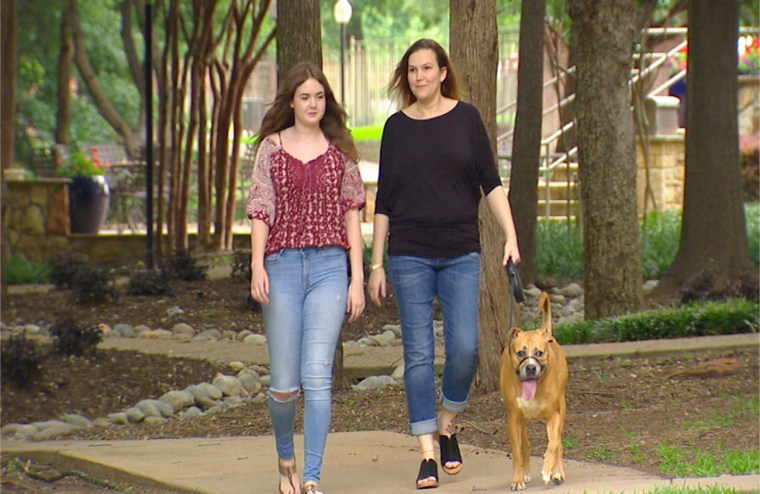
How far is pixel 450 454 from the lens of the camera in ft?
19.2

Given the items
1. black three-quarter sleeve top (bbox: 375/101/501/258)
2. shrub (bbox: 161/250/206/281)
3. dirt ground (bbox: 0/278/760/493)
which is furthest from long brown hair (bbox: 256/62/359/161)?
shrub (bbox: 161/250/206/281)

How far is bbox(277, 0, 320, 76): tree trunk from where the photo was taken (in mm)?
7887

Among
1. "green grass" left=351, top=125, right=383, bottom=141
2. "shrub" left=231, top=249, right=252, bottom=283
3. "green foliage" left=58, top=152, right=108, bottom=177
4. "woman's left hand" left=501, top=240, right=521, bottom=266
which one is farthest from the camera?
"green grass" left=351, top=125, right=383, bottom=141

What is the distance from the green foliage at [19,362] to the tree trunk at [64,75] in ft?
56.5

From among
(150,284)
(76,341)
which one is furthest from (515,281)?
(150,284)

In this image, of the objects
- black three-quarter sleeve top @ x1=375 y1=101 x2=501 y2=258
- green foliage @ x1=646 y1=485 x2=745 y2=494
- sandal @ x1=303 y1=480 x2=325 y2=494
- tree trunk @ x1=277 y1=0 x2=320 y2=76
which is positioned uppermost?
tree trunk @ x1=277 y1=0 x2=320 y2=76

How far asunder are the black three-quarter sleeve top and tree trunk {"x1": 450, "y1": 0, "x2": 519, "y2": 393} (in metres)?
1.65

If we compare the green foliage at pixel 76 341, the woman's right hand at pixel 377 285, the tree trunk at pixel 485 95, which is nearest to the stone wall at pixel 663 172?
the green foliage at pixel 76 341

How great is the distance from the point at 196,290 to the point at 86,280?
1.17 metres

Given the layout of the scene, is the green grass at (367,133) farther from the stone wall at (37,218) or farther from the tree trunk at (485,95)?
the tree trunk at (485,95)

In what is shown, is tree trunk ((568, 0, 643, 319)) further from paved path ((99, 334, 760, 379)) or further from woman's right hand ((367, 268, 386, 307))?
woman's right hand ((367, 268, 386, 307))

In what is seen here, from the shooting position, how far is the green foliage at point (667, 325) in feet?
32.1

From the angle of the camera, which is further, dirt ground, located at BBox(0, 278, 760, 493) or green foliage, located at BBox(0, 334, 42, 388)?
green foliage, located at BBox(0, 334, 42, 388)

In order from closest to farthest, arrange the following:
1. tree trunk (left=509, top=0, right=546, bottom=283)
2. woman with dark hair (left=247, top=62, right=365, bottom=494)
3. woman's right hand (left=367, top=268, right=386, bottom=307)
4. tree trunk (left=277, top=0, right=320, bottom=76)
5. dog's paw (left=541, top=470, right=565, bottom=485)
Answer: dog's paw (left=541, top=470, right=565, bottom=485), woman with dark hair (left=247, top=62, right=365, bottom=494), woman's right hand (left=367, top=268, right=386, bottom=307), tree trunk (left=277, top=0, right=320, bottom=76), tree trunk (left=509, top=0, right=546, bottom=283)
